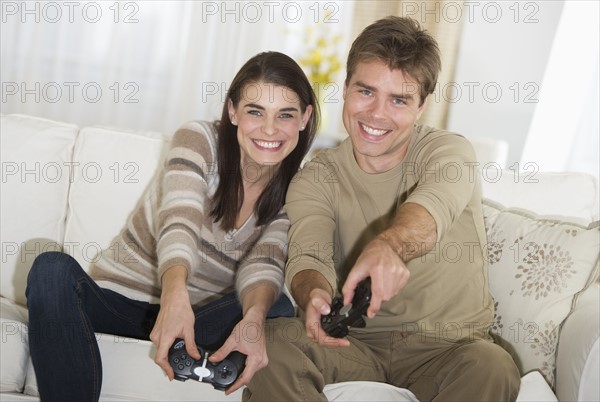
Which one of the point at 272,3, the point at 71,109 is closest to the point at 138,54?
the point at 71,109

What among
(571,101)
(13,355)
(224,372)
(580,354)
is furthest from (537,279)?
(571,101)

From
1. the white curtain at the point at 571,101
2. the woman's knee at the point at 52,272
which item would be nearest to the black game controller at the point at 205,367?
the woman's knee at the point at 52,272

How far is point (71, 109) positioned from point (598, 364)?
3.22 meters

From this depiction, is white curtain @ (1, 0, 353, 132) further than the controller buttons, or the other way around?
white curtain @ (1, 0, 353, 132)

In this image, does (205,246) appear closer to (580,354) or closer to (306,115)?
(306,115)

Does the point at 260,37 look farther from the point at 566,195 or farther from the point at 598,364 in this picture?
the point at 598,364

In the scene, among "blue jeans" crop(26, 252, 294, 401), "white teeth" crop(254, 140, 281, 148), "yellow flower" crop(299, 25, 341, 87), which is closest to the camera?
"blue jeans" crop(26, 252, 294, 401)

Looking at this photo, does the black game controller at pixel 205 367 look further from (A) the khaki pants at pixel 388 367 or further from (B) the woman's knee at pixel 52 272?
(B) the woman's knee at pixel 52 272

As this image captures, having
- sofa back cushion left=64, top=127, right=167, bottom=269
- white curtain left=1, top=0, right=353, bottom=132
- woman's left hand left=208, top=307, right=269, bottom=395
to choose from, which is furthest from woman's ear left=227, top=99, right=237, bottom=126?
white curtain left=1, top=0, right=353, bottom=132

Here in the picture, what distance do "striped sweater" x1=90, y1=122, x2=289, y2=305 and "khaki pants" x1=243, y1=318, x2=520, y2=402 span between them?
0.62ft

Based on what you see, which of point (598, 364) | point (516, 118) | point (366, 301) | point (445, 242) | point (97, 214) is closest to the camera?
point (366, 301)

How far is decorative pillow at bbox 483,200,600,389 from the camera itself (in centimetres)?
165

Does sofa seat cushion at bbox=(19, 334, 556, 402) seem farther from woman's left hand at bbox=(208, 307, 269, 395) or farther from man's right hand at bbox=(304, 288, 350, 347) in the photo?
man's right hand at bbox=(304, 288, 350, 347)

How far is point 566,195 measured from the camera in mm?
1996
